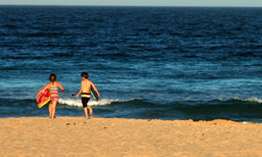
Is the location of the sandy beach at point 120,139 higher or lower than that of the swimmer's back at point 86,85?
lower

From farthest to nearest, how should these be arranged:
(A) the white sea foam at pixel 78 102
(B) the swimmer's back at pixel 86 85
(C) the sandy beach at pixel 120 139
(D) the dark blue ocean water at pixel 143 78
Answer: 1. (A) the white sea foam at pixel 78 102
2. (D) the dark blue ocean water at pixel 143 78
3. (B) the swimmer's back at pixel 86 85
4. (C) the sandy beach at pixel 120 139

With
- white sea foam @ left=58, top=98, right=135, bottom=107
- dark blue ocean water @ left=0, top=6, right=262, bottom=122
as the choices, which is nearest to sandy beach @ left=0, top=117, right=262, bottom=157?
dark blue ocean water @ left=0, top=6, right=262, bottom=122

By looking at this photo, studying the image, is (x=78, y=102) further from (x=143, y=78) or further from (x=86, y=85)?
(x=86, y=85)

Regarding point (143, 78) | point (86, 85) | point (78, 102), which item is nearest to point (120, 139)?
point (86, 85)

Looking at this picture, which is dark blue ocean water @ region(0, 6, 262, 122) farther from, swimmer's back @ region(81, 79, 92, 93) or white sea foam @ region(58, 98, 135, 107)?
swimmer's back @ region(81, 79, 92, 93)

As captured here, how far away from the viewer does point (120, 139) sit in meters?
11.4

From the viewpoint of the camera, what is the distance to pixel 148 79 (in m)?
27.9

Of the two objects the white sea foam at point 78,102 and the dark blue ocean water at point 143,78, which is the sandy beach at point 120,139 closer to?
the dark blue ocean water at point 143,78

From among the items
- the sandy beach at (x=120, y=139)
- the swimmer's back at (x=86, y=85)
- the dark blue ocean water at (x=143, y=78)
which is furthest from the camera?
the dark blue ocean water at (x=143, y=78)

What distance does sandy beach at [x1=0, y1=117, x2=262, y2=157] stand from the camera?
1005 cm

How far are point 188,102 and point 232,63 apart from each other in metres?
15.1

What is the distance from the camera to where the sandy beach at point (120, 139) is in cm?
1005

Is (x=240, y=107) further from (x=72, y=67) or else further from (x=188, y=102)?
Answer: (x=72, y=67)

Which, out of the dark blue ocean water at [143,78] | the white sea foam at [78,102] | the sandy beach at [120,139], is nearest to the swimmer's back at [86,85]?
the sandy beach at [120,139]
